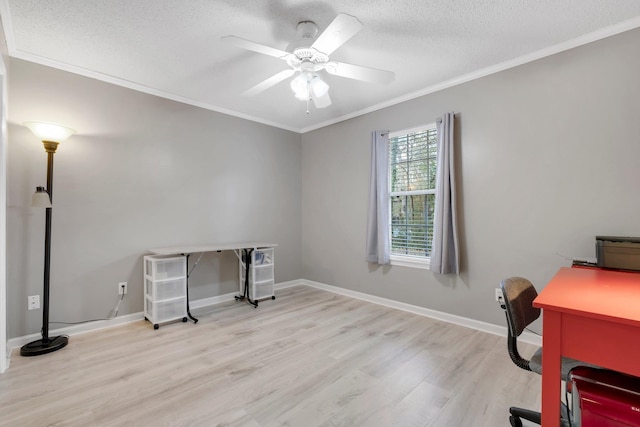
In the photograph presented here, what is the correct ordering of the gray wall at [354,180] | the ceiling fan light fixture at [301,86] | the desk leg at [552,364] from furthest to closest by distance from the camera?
the ceiling fan light fixture at [301,86] < the gray wall at [354,180] < the desk leg at [552,364]

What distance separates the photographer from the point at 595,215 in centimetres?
228

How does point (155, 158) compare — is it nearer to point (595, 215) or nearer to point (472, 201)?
point (472, 201)

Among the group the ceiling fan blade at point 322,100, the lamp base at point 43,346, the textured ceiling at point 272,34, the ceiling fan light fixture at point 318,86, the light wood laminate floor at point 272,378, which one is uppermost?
the textured ceiling at point 272,34

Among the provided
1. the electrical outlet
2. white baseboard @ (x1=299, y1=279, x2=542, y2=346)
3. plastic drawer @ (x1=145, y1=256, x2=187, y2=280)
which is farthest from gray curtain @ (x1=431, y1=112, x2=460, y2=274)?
the electrical outlet

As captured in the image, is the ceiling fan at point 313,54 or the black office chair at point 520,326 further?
the ceiling fan at point 313,54

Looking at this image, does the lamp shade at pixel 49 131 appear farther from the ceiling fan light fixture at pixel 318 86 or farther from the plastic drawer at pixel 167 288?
the ceiling fan light fixture at pixel 318 86

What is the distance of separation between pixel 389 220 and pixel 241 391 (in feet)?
8.25

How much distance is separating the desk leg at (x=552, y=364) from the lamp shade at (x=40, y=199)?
133 inches

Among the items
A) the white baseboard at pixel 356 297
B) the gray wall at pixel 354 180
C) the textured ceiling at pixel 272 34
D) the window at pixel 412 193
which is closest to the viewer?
the textured ceiling at pixel 272 34

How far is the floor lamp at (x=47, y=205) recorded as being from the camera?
7.64ft

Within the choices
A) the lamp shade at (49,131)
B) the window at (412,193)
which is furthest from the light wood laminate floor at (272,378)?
the lamp shade at (49,131)

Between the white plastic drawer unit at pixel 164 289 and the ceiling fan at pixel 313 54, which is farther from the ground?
the ceiling fan at pixel 313 54

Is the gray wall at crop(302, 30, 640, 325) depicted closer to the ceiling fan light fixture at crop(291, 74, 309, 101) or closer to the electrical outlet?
the ceiling fan light fixture at crop(291, 74, 309, 101)

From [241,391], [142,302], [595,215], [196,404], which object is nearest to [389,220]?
[595,215]
